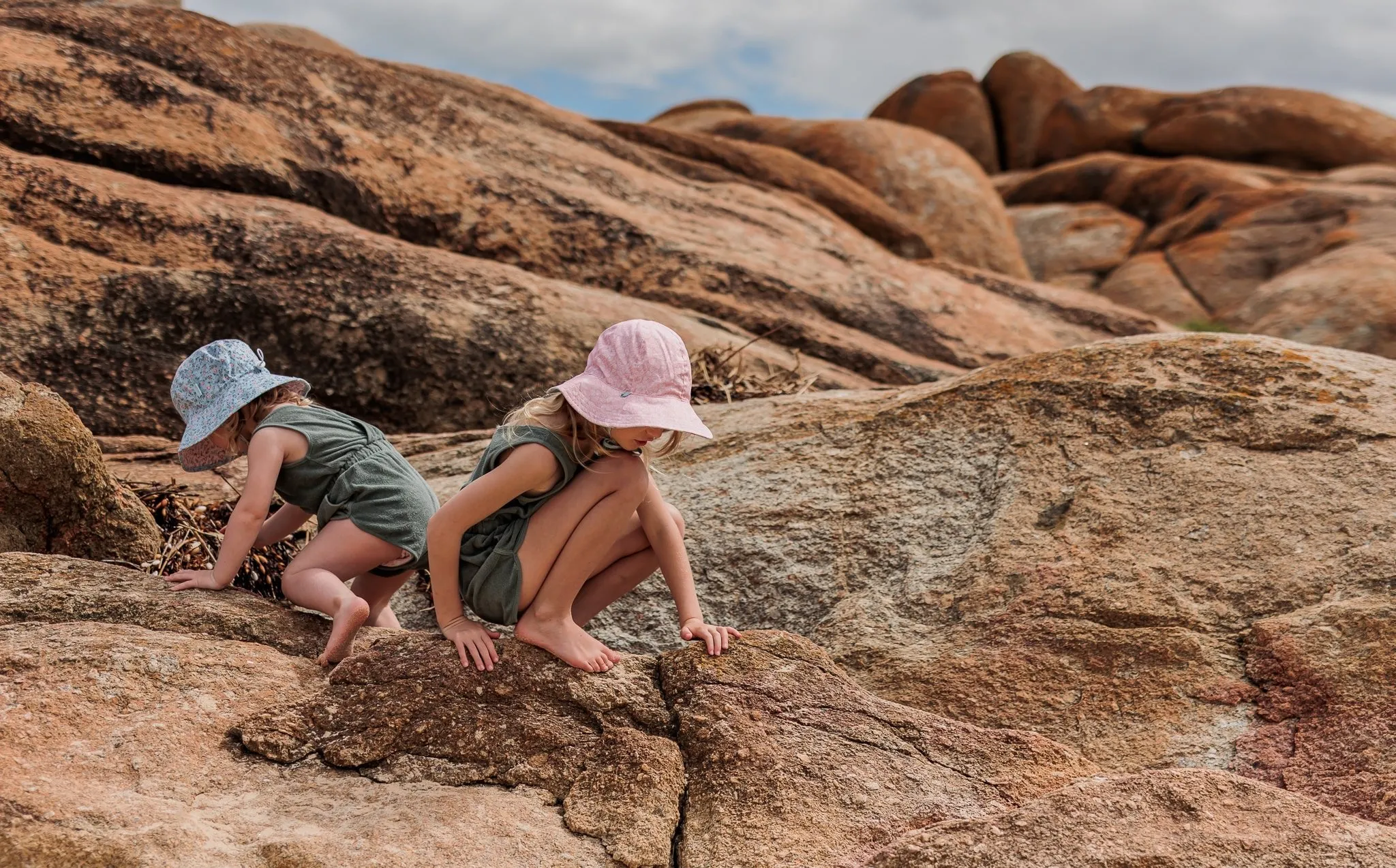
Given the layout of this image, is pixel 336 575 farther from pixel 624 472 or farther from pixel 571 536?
pixel 624 472

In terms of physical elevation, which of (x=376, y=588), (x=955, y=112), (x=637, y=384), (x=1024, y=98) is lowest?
(x=376, y=588)

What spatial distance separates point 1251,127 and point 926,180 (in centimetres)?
1394

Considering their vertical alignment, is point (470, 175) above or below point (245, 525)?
above

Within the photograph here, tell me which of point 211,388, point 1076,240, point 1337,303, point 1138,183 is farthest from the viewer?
point 1138,183

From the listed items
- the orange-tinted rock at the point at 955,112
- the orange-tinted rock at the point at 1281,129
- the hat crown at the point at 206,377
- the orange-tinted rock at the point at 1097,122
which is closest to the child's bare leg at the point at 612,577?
the hat crown at the point at 206,377

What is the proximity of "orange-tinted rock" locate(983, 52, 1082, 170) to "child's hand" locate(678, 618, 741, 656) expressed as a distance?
25890 mm

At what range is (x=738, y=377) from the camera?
6.83 metres

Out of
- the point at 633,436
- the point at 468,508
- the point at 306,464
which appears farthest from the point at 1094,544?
the point at 306,464

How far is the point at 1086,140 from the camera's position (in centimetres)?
2644

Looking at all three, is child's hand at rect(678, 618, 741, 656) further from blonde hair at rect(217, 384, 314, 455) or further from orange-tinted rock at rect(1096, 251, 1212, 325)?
orange-tinted rock at rect(1096, 251, 1212, 325)

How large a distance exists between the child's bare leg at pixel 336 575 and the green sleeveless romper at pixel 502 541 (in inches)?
12.1

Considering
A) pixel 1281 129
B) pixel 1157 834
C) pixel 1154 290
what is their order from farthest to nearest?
pixel 1281 129 → pixel 1154 290 → pixel 1157 834

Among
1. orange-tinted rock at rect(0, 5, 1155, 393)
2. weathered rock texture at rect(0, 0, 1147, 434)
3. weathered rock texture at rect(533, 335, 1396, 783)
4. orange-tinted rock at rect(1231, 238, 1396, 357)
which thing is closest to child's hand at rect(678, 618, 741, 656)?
weathered rock texture at rect(533, 335, 1396, 783)

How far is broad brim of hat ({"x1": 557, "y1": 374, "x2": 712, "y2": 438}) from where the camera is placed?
10.7 feet
